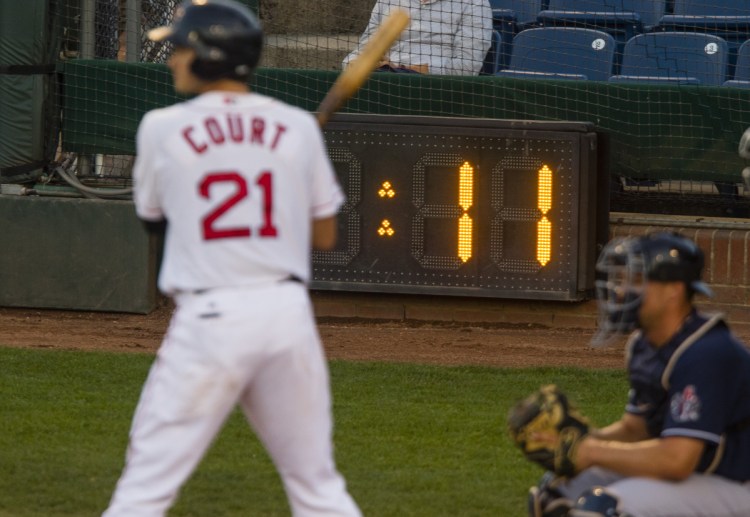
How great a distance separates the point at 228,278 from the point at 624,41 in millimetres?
6905

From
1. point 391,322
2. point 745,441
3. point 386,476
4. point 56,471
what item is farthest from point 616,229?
point 745,441

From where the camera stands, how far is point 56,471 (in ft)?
17.8

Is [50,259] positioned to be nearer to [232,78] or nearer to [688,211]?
[688,211]

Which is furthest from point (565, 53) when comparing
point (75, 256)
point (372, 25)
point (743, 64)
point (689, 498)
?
point (689, 498)

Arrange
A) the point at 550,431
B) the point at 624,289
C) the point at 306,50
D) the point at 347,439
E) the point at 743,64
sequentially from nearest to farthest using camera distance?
the point at 624,289 < the point at 550,431 < the point at 347,439 < the point at 743,64 < the point at 306,50

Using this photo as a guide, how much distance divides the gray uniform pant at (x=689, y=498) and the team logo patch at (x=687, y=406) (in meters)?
0.23

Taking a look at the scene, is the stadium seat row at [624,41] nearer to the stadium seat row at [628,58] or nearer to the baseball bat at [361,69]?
the stadium seat row at [628,58]

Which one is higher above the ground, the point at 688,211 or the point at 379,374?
the point at 688,211

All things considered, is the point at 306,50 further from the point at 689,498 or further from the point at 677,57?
the point at 689,498

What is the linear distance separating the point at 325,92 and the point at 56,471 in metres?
4.08

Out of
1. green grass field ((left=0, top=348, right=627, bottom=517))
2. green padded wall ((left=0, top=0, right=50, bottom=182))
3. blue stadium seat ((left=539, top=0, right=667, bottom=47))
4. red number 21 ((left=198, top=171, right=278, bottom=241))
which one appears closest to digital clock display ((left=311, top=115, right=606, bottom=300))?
green grass field ((left=0, top=348, right=627, bottom=517))

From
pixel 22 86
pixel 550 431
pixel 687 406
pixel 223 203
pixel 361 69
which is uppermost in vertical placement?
pixel 22 86

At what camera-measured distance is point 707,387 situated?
11.6 ft

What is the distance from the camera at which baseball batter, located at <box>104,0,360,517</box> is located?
3400 mm
